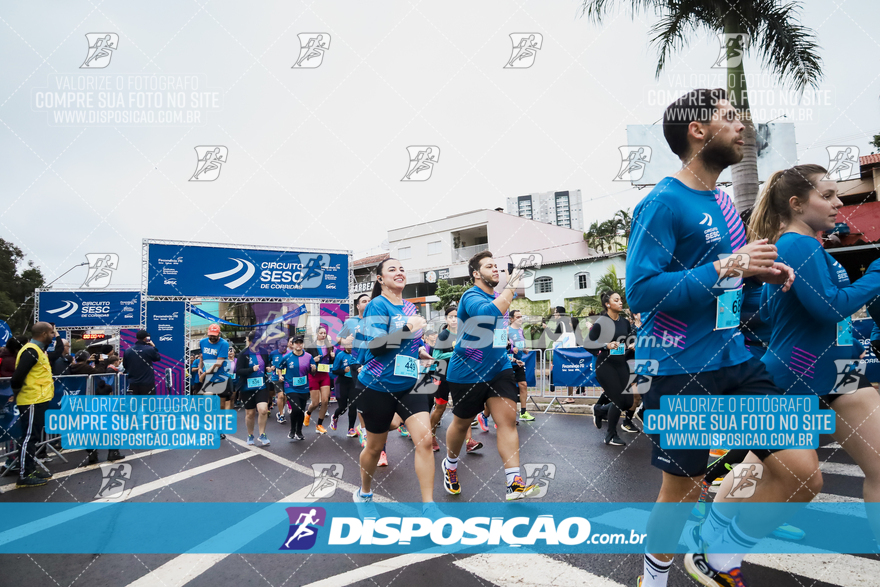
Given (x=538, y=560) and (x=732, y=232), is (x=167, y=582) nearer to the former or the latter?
(x=538, y=560)

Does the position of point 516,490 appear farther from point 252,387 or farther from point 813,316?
Result: point 252,387

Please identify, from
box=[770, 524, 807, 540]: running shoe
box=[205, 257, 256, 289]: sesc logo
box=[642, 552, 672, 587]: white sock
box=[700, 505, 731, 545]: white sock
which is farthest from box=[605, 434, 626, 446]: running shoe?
box=[205, 257, 256, 289]: sesc logo

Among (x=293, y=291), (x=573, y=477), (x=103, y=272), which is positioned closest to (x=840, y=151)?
(x=573, y=477)

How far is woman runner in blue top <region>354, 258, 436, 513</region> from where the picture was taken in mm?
3615

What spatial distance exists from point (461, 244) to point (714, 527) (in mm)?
36699

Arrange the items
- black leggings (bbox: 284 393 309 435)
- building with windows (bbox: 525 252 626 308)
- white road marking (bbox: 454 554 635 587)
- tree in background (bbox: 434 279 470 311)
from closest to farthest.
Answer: white road marking (bbox: 454 554 635 587) → black leggings (bbox: 284 393 309 435) → building with windows (bbox: 525 252 626 308) → tree in background (bbox: 434 279 470 311)

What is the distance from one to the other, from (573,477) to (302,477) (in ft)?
9.50

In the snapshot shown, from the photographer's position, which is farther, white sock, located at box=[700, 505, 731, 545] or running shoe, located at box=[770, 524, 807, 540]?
running shoe, located at box=[770, 524, 807, 540]

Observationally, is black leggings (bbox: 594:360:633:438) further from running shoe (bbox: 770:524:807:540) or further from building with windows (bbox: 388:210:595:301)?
building with windows (bbox: 388:210:595:301)

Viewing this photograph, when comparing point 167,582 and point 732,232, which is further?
point 167,582

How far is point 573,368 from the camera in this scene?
9.30m

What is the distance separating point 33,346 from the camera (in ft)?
19.9

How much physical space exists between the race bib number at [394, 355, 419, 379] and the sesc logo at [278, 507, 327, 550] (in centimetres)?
127

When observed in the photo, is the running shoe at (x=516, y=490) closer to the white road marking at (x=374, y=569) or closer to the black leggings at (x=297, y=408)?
the white road marking at (x=374, y=569)
